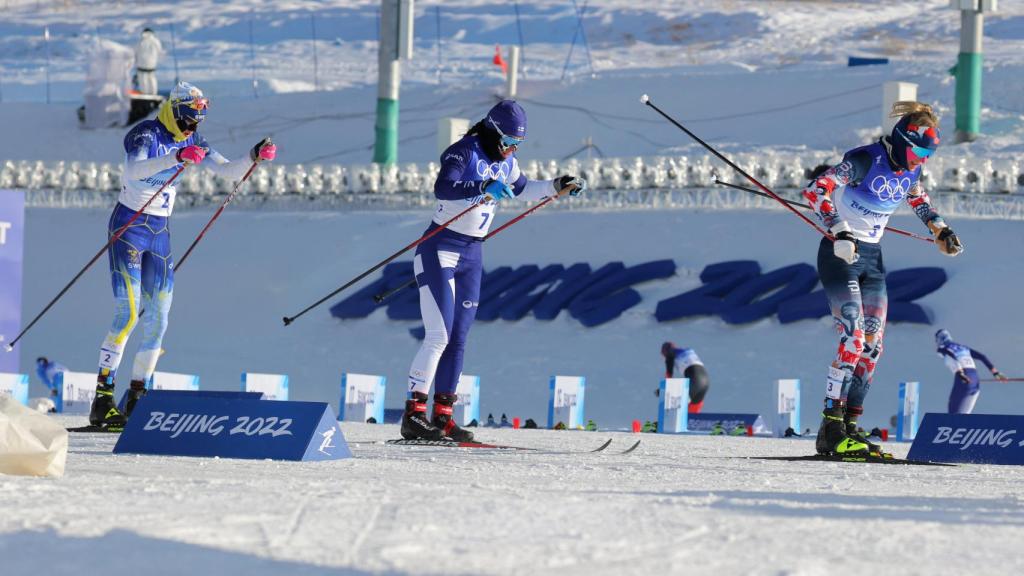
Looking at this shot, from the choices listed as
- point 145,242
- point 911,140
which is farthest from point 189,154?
point 911,140

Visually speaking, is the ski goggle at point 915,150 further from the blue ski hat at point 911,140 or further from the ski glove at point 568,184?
the ski glove at point 568,184

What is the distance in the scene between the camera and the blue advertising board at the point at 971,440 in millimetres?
9109

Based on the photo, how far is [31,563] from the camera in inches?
146

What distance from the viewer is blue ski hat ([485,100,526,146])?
947cm

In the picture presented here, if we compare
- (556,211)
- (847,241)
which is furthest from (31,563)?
(556,211)

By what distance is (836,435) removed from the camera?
903cm

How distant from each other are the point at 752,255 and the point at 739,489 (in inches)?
790

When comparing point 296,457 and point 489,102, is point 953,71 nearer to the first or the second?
point 489,102

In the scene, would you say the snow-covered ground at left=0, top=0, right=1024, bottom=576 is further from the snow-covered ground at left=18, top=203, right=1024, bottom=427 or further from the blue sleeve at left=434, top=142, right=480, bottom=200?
the blue sleeve at left=434, top=142, right=480, bottom=200

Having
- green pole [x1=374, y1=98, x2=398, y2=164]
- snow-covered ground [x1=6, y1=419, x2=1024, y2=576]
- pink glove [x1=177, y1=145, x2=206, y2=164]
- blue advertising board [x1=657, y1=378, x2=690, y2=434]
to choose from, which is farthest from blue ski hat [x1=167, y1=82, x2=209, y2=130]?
green pole [x1=374, y1=98, x2=398, y2=164]

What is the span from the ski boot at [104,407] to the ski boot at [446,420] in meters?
1.99

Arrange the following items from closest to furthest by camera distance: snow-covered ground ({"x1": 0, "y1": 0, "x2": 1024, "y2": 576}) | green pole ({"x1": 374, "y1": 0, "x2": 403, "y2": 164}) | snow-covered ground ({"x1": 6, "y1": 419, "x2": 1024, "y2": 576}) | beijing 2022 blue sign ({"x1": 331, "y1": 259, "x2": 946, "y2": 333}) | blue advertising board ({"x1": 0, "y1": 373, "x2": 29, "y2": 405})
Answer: snow-covered ground ({"x1": 6, "y1": 419, "x2": 1024, "y2": 576}), snow-covered ground ({"x1": 0, "y1": 0, "x2": 1024, "y2": 576}), blue advertising board ({"x1": 0, "y1": 373, "x2": 29, "y2": 405}), beijing 2022 blue sign ({"x1": 331, "y1": 259, "x2": 946, "y2": 333}), green pole ({"x1": 374, "y1": 0, "x2": 403, "y2": 164})

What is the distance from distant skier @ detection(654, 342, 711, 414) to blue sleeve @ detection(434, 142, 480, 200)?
9.86 meters

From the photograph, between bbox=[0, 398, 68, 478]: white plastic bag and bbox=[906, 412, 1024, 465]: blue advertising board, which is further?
bbox=[906, 412, 1024, 465]: blue advertising board
